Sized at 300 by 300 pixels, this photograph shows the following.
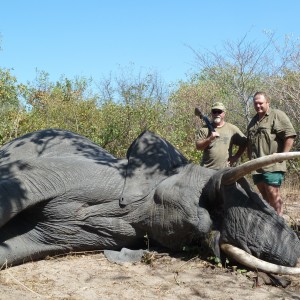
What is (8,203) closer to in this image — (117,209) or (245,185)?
(117,209)

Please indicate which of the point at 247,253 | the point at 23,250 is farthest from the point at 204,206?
→ the point at 23,250

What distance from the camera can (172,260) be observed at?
Answer: 17.9ft

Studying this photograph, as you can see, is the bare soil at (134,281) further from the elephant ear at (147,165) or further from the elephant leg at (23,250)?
the elephant ear at (147,165)

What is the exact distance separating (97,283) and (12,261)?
1013mm

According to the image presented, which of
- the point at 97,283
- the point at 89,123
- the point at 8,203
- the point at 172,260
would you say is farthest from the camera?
the point at 89,123

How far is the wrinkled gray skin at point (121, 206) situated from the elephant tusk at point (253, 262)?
0.09 meters

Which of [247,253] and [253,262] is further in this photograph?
[247,253]

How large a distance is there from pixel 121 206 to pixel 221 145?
2.09 m

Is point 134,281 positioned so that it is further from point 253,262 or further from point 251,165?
point 251,165

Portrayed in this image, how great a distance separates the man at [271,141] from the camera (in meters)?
6.59

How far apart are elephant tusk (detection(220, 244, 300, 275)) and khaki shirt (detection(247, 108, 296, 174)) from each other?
171 centimetres

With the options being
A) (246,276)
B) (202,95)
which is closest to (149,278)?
(246,276)

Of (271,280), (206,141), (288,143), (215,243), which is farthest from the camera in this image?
(206,141)

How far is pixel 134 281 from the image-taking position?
4.89 metres
